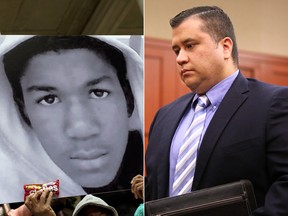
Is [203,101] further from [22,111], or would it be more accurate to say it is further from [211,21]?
[22,111]

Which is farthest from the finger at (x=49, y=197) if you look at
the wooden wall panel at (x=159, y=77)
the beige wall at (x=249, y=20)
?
the beige wall at (x=249, y=20)

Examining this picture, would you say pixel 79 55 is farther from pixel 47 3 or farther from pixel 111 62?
pixel 47 3

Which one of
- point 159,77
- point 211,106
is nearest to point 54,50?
point 211,106

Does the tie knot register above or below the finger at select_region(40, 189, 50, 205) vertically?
above

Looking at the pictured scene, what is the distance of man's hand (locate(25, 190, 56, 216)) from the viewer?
0.80 metres

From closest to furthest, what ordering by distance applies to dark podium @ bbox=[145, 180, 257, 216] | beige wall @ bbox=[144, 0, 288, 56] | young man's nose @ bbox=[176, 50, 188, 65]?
1. dark podium @ bbox=[145, 180, 257, 216]
2. young man's nose @ bbox=[176, 50, 188, 65]
3. beige wall @ bbox=[144, 0, 288, 56]

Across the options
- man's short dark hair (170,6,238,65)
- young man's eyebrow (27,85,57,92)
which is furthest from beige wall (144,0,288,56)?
A: young man's eyebrow (27,85,57,92)

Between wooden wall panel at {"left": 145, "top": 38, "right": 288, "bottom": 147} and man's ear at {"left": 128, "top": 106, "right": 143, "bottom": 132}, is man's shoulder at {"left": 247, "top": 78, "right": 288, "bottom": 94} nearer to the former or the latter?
man's ear at {"left": 128, "top": 106, "right": 143, "bottom": 132}

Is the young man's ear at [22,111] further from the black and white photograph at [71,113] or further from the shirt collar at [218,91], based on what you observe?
the shirt collar at [218,91]

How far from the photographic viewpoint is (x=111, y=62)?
86 centimetres

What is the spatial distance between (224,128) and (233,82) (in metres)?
0.10

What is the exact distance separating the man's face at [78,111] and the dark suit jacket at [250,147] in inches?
4.5

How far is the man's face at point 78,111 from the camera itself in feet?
2.69

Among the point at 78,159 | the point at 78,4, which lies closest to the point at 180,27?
the point at 78,159
